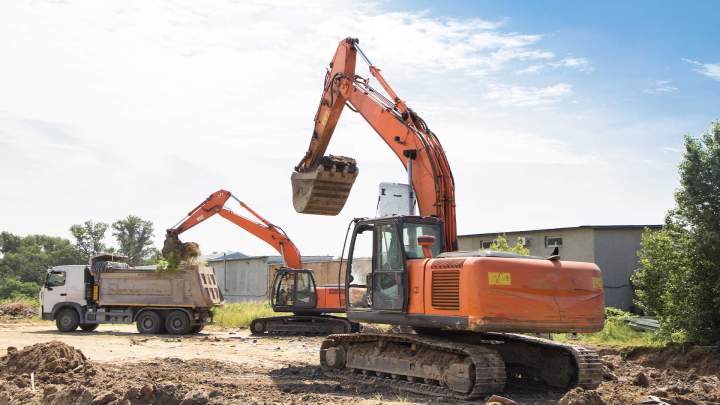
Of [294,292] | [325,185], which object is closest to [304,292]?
[294,292]

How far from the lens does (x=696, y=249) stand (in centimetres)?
1634

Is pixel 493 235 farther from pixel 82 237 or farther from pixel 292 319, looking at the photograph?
pixel 82 237

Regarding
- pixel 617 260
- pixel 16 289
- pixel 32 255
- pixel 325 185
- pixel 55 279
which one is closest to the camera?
pixel 325 185

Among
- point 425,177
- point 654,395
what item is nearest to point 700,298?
point 654,395

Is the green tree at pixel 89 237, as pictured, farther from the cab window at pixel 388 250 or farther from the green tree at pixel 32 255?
the cab window at pixel 388 250

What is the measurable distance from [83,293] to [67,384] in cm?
1428

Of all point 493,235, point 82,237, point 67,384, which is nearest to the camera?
point 67,384

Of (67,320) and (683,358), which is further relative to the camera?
(67,320)

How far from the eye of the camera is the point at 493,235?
33.1m

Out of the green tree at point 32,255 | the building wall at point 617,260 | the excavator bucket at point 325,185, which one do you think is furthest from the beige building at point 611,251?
the green tree at point 32,255

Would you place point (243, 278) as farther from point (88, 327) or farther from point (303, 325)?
point (303, 325)

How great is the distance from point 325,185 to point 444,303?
596 cm

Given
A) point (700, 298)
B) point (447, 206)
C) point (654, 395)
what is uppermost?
point (447, 206)

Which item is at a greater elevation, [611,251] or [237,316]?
[611,251]
